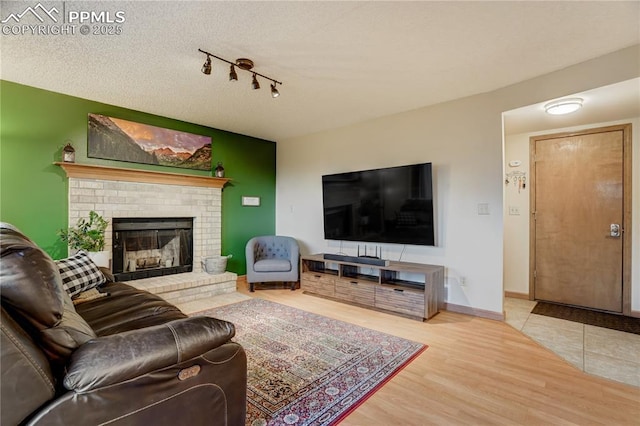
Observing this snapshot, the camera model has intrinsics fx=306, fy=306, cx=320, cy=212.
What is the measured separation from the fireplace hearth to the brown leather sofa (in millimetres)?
3160

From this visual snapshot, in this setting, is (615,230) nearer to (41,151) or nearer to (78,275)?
(78,275)

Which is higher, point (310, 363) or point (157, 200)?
point (157, 200)

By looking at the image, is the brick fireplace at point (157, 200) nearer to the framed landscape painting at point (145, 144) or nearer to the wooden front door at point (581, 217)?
the framed landscape painting at point (145, 144)

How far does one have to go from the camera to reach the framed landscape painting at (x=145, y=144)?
3793 mm

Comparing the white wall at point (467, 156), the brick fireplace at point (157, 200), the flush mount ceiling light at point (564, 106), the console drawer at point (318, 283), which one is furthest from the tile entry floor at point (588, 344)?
the brick fireplace at point (157, 200)

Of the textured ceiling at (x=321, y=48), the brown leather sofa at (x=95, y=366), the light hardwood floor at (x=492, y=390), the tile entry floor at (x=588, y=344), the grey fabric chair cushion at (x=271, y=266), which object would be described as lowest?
the tile entry floor at (x=588, y=344)

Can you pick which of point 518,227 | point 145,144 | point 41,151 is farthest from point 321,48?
point 518,227

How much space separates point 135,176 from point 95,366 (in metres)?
3.56

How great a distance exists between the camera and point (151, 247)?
429 cm

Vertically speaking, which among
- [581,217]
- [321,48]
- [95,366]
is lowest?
[95,366]

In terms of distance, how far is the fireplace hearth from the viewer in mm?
3992

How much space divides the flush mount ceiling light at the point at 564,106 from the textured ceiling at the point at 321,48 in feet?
1.14

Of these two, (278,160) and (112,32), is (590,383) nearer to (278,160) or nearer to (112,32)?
(112,32)

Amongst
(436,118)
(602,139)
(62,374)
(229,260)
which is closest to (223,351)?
(62,374)
